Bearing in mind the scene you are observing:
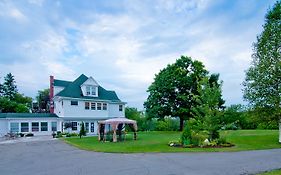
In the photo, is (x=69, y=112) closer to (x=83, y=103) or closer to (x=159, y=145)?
(x=83, y=103)

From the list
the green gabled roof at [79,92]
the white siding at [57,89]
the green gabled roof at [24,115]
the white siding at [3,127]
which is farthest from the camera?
the white siding at [57,89]

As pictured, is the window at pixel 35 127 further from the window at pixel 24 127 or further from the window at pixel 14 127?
the window at pixel 14 127

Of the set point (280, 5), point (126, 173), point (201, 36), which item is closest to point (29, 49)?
point (201, 36)

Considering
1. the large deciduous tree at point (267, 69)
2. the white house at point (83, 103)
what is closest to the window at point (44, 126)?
the white house at point (83, 103)

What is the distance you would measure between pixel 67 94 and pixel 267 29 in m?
27.8

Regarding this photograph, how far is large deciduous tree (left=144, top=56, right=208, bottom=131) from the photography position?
116 feet

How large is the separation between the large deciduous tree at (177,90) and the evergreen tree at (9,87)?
42926 mm

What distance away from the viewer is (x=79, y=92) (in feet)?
130

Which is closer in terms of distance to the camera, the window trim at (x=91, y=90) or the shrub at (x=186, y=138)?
the shrub at (x=186, y=138)

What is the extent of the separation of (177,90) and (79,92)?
49.5ft

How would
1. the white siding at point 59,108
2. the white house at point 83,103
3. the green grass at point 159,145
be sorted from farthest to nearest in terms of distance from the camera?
the white siding at point 59,108 < the white house at point 83,103 < the green grass at point 159,145

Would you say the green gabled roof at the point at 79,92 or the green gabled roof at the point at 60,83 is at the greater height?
the green gabled roof at the point at 60,83

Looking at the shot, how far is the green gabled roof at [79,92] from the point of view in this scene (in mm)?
38047

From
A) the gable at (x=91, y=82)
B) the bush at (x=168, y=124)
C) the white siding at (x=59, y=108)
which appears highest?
the gable at (x=91, y=82)
